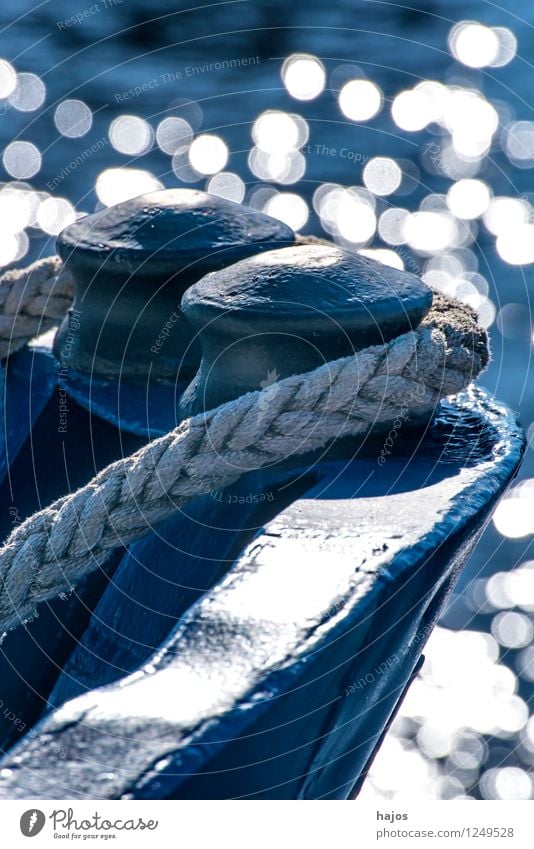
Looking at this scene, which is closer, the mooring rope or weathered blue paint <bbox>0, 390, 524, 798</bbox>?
weathered blue paint <bbox>0, 390, 524, 798</bbox>

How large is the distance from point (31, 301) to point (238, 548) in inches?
31.7

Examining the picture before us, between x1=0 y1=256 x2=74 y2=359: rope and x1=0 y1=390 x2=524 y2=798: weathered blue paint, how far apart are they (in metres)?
0.75

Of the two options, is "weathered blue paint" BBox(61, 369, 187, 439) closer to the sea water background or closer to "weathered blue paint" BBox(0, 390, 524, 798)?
"weathered blue paint" BBox(0, 390, 524, 798)

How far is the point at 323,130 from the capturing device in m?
6.58

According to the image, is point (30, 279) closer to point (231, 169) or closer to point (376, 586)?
point (376, 586)

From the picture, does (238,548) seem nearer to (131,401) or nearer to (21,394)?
(131,401)

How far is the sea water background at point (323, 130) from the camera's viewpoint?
17.2 ft

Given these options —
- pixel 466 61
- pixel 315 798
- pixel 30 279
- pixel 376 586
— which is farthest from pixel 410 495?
pixel 466 61

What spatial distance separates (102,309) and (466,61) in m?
6.20

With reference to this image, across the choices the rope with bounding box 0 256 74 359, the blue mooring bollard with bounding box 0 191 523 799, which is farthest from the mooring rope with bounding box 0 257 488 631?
the rope with bounding box 0 256 74 359

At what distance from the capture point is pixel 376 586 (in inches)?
39.9

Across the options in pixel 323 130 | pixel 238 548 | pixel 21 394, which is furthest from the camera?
pixel 323 130

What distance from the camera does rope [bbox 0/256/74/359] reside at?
1790 mm

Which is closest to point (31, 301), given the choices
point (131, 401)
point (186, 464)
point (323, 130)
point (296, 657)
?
point (131, 401)
